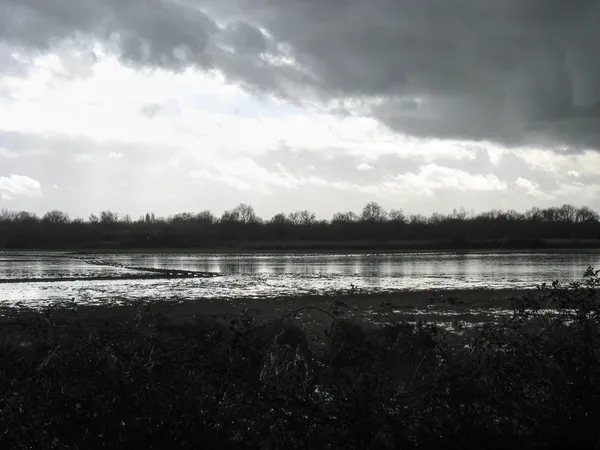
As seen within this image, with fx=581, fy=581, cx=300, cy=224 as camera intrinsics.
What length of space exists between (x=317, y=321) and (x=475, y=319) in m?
5.48

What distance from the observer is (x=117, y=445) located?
5871mm

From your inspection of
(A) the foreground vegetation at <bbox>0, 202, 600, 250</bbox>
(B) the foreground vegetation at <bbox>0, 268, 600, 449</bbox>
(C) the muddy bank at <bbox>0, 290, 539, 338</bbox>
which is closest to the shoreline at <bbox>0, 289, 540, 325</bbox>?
(C) the muddy bank at <bbox>0, 290, 539, 338</bbox>

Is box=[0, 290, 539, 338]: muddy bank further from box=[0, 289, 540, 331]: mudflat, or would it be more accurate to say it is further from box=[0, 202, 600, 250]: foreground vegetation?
box=[0, 202, 600, 250]: foreground vegetation

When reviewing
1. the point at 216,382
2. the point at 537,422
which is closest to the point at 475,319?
the point at 537,422

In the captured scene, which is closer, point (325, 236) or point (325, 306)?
point (325, 306)

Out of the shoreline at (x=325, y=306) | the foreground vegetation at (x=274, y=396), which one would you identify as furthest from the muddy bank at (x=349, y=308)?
the foreground vegetation at (x=274, y=396)

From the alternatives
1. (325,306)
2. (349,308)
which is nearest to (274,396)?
(349,308)

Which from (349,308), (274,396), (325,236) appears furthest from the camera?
(325,236)

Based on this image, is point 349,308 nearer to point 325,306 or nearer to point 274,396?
point 325,306

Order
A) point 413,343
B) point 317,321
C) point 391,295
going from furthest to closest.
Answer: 1. point 391,295
2. point 317,321
3. point 413,343

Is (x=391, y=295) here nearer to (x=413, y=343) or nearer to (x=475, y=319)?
(x=475, y=319)

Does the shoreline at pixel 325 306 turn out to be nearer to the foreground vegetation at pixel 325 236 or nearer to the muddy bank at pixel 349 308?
the muddy bank at pixel 349 308

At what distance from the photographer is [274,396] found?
6020mm

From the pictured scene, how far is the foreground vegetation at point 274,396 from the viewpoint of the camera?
5.87 metres
